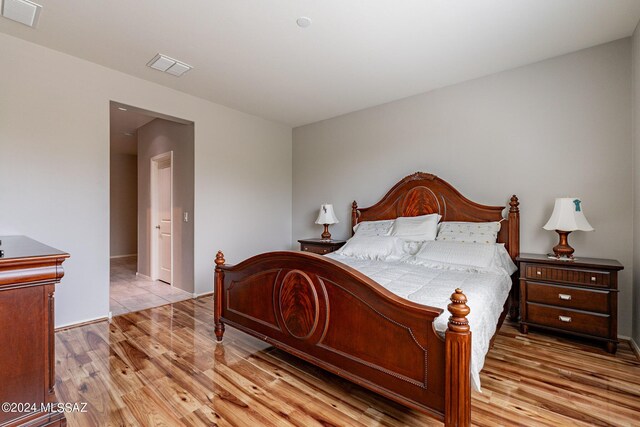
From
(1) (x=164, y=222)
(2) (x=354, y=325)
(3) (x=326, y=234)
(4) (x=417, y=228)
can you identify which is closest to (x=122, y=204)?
(1) (x=164, y=222)

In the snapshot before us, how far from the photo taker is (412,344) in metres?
1.49

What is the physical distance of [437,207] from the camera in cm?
359

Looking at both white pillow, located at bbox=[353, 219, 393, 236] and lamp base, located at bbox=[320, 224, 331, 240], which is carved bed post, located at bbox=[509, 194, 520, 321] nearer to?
white pillow, located at bbox=[353, 219, 393, 236]

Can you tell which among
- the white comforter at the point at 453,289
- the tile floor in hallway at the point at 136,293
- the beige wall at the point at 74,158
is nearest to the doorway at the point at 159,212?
the tile floor in hallway at the point at 136,293

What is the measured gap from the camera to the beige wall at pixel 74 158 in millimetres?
2689

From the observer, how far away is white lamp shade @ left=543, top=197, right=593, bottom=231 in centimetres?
261

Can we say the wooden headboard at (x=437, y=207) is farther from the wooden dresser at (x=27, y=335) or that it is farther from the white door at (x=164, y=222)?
the wooden dresser at (x=27, y=335)

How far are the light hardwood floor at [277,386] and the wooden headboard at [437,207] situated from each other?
3.37ft

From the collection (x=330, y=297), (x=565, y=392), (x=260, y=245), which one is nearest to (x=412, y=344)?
(x=330, y=297)

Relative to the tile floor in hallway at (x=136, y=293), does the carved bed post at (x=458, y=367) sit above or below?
above

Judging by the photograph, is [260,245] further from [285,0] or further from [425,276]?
[285,0]

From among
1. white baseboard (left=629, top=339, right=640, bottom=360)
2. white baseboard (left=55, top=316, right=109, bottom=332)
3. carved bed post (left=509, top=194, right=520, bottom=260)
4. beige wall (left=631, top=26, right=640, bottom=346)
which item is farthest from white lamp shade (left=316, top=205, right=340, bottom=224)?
white baseboard (left=629, top=339, right=640, bottom=360)

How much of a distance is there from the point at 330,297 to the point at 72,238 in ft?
9.18

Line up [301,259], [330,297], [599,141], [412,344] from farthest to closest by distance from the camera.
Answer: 1. [599,141]
2. [301,259]
3. [330,297]
4. [412,344]
